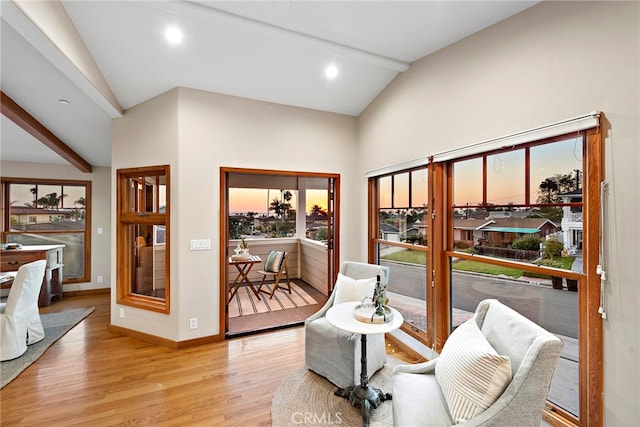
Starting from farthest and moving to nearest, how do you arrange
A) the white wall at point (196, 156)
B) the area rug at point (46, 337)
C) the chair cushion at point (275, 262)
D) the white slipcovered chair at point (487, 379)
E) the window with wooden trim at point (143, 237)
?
the chair cushion at point (275, 262), the window with wooden trim at point (143, 237), the white wall at point (196, 156), the area rug at point (46, 337), the white slipcovered chair at point (487, 379)

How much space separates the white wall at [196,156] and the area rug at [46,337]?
25.9 inches

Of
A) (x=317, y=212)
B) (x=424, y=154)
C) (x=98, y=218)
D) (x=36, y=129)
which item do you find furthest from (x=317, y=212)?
(x=36, y=129)

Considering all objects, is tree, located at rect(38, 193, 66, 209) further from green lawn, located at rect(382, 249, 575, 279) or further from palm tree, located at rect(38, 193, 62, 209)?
green lawn, located at rect(382, 249, 575, 279)

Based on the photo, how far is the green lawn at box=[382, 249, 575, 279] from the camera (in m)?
1.75

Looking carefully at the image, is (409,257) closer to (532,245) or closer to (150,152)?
(532,245)

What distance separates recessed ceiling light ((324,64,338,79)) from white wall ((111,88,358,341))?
2.41ft

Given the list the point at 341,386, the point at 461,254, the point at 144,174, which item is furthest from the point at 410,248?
the point at 144,174

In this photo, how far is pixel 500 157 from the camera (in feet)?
7.02

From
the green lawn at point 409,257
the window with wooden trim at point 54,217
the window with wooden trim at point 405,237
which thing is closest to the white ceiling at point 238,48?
the window with wooden trim at point 405,237

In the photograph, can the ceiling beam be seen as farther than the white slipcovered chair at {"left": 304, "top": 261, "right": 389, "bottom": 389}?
Yes

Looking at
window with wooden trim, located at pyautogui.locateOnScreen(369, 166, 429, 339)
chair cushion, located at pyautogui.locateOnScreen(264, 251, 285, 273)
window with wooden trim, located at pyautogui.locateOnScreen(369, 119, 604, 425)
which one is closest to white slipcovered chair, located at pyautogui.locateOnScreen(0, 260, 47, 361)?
chair cushion, located at pyautogui.locateOnScreen(264, 251, 285, 273)

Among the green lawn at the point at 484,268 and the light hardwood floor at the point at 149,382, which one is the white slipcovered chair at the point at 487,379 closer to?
the green lawn at the point at 484,268

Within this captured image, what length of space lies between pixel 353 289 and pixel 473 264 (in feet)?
3.58

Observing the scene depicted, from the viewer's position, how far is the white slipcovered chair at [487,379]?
1225mm
